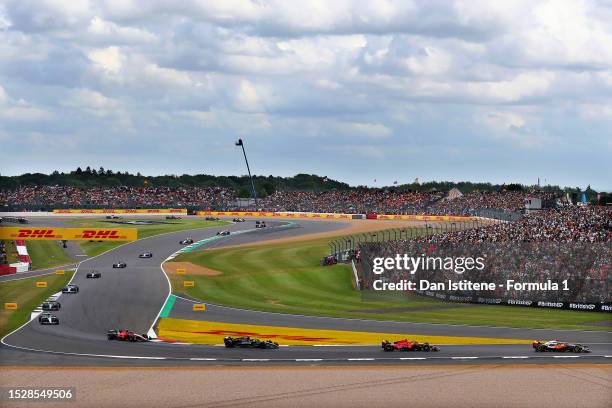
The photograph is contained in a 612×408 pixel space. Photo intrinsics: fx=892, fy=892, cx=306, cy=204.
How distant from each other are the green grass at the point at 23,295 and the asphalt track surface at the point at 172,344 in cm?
156

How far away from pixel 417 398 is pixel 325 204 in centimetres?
12767

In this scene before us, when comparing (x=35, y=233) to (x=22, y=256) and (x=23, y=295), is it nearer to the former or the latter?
(x=22, y=256)

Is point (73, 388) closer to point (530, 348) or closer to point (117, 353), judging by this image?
point (117, 353)

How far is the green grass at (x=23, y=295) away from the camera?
57.8 m

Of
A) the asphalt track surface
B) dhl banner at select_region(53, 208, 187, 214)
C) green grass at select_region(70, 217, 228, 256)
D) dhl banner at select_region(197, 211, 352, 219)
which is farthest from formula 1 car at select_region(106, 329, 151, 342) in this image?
dhl banner at select_region(53, 208, 187, 214)

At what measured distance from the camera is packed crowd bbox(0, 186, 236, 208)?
164 m

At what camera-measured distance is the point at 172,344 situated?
47.8 meters

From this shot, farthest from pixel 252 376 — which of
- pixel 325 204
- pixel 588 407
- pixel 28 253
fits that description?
pixel 325 204

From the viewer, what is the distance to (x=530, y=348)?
4678 centimetres

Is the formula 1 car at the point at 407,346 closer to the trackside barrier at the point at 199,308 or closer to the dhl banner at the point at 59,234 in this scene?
the trackside barrier at the point at 199,308

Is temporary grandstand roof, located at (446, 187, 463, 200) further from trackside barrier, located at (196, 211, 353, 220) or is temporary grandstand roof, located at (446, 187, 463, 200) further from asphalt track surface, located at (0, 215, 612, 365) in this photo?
asphalt track surface, located at (0, 215, 612, 365)

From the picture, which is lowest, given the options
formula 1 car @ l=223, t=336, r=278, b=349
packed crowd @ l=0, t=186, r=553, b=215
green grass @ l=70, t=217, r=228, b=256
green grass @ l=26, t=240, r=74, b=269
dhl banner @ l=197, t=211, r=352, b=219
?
formula 1 car @ l=223, t=336, r=278, b=349

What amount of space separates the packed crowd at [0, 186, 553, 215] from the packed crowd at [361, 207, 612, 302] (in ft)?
245

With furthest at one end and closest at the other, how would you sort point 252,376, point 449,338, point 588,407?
1. point 449,338
2. point 252,376
3. point 588,407
